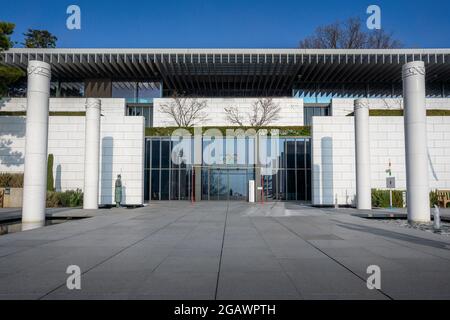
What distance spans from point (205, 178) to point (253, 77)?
12.5m

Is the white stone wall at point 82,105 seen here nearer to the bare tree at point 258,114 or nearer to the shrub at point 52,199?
the bare tree at point 258,114

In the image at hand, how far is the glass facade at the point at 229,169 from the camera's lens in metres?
36.0

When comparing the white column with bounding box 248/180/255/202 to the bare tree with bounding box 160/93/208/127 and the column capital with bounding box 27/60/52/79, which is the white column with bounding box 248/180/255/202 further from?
the column capital with bounding box 27/60/52/79

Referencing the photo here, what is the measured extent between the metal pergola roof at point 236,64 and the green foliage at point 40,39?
22619 millimetres

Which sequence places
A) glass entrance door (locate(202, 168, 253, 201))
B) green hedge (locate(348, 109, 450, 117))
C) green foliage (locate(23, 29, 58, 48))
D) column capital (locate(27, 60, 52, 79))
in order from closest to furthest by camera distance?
column capital (locate(27, 60, 52, 79))
green hedge (locate(348, 109, 450, 117))
glass entrance door (locate(202, 168, 253, 201))
green foliage (locate(23, 29, 58, 48))

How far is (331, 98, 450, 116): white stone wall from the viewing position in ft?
132

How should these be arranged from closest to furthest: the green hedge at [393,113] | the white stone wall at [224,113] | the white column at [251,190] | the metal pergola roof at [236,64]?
the green hedge at [393,113]
the white column at [251,190]
the metal pergola roof at [236,64]
the white stone wall at [224,113]

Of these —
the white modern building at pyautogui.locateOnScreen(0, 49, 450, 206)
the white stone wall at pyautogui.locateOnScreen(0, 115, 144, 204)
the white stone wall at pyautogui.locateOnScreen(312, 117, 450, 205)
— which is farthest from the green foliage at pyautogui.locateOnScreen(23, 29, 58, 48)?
the white stone wall at pyautogui.locateOnScreen(312, 117, 450, 205)

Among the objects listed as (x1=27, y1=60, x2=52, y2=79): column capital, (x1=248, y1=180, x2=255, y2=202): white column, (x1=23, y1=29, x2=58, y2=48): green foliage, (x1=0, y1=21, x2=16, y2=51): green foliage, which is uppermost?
(x1=23, y1=29, x2=58, y2=48): green foliage

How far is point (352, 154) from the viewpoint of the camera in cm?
3117

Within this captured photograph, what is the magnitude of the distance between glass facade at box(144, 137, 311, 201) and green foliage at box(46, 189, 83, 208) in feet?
24.5

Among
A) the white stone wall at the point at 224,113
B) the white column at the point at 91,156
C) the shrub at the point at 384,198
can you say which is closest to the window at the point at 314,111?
the white stone wall at the point at 224,113

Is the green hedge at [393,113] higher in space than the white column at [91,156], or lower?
higher
